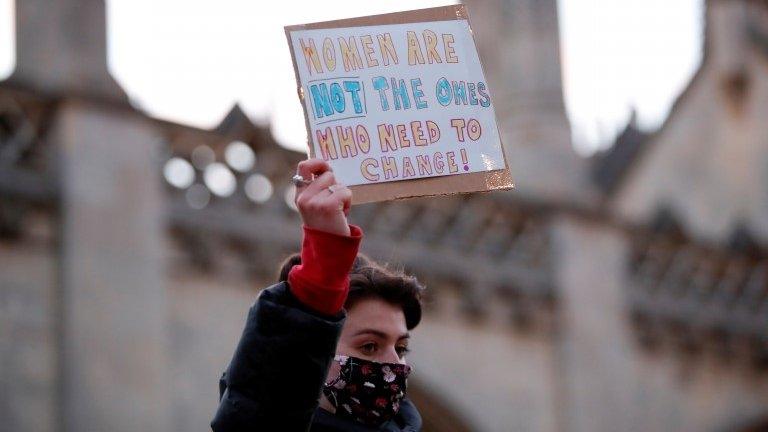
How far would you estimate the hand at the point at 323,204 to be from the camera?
8.41 ft

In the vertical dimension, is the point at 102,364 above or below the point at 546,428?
above

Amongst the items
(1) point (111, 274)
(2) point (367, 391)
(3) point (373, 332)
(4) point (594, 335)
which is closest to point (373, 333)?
(3) point (373, 332)

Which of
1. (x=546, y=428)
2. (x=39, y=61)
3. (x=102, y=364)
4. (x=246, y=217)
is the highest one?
(x=39, y=61)

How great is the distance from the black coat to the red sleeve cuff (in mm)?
18

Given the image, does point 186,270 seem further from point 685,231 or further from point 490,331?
Answer: point 685,231

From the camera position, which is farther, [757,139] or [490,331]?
[757,139]

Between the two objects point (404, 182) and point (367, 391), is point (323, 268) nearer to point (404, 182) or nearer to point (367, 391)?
point (367, 391)

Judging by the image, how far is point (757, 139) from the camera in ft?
56.1

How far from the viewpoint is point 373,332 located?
298 centimetres

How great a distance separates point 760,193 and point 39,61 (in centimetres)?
879

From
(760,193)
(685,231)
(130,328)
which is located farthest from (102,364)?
(760,193)

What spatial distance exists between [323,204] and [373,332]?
475 mm

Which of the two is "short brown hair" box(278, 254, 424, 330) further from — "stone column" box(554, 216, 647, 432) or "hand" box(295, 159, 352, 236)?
"stone column" box(554, 216, 647, 432)

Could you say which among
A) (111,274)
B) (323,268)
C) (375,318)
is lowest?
(111,274)
